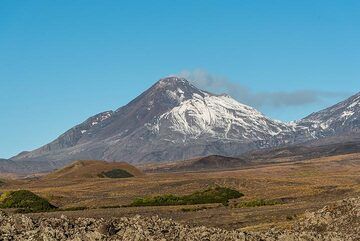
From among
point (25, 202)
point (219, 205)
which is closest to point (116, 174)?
point (25, 202)

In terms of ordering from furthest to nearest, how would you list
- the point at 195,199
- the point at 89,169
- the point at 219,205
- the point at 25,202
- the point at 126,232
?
the point at 89,169
the point at 25,202
the point at 195,199
the point at 219,205
the point at 126,232

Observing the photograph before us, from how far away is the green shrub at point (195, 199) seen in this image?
6994cm

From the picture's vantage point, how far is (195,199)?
72.1 meters

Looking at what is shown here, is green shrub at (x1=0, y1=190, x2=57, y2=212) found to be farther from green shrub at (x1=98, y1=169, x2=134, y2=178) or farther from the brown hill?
the brown hill

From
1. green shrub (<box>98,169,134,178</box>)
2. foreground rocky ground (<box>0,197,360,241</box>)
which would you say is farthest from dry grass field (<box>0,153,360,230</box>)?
green shrub (<box>98,169,134,178</box>)

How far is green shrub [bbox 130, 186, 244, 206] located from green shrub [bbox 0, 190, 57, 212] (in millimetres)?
10015

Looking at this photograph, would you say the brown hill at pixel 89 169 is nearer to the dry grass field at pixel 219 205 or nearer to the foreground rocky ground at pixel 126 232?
the dry grass field at pixel 219 205

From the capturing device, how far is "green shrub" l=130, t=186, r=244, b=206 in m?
69.9

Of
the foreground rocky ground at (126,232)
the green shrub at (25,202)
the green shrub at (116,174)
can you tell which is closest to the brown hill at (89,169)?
the green shrub at (116,174)

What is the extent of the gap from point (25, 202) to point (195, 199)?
788 inches

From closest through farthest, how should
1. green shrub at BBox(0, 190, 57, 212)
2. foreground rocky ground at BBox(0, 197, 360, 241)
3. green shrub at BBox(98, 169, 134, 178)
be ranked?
foreground rocky ground at BBox(0, 197, 360, 241), green shrub at BBox(0, 190, 57, 212), green shrub at BBox(98, 169, 134, 178)

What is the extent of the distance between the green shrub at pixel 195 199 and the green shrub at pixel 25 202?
394 inches

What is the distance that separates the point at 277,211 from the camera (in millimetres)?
53188

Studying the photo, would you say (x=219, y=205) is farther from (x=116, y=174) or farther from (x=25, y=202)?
(x=116, y=174)
